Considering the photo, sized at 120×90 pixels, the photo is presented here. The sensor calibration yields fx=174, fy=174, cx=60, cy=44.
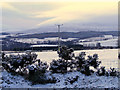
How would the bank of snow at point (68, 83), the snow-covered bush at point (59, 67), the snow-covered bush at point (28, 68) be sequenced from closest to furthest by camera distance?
the bank of snow at point (68, 83) → the snow-covered bush at point (28, 68) → the snow-covered bush at point (59, 67)

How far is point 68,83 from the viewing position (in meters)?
7.61

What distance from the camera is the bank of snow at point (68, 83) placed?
24.2ft

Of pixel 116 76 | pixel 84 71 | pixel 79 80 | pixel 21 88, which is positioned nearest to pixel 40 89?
pixel 21 88

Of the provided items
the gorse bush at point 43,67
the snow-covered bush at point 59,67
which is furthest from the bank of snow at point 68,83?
the snow-covered bush at point 59,67

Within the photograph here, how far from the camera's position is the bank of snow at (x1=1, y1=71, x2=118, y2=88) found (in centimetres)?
737

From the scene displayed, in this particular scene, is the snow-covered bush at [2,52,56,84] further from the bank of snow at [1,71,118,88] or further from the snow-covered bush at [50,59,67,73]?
the snow-covered bush at [50,59,67,73]

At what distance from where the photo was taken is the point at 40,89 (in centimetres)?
721

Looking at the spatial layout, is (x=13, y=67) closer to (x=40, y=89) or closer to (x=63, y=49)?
(x=40, y=89)

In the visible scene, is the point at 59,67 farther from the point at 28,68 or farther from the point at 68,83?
the point at 28,68

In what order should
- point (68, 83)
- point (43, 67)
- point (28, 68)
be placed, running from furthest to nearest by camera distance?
point (43, 67)
point (28, 68)
point (68, 83)

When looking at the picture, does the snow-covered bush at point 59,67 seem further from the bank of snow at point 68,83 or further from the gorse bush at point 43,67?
the bank of snow at point 68,83

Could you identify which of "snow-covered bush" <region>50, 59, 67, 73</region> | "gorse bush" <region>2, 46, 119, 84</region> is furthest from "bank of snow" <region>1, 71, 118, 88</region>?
"snow-covered bush" <region>50, 59, 67, 73</region>

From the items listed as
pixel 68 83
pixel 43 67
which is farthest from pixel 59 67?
pixel 68 83

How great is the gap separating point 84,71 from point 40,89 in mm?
2358
